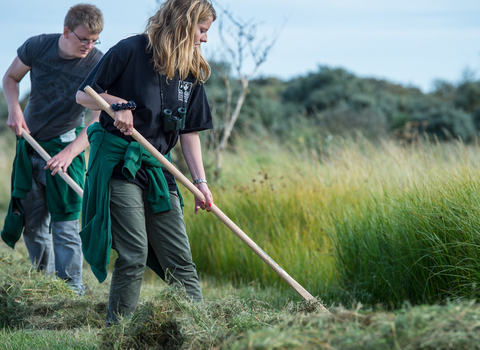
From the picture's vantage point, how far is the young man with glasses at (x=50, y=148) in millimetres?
→ 4027

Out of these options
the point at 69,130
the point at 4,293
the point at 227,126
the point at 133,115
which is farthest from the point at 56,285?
the point at 227,126

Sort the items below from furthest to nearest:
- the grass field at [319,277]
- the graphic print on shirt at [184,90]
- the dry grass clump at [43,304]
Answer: the dry grass clump at [43,304] < the graphic print on shirt at [184,90] < the grass field at [319,277]

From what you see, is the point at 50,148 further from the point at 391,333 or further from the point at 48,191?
the point at 391,333

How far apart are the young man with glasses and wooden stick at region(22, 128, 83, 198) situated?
0.20ft

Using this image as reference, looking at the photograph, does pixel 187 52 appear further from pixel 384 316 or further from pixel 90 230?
pixel 384 316

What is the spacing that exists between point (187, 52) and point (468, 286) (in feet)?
7.72

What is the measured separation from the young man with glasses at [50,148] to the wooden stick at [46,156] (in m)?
0.06

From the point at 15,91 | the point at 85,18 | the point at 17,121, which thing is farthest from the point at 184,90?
the point at 15,91

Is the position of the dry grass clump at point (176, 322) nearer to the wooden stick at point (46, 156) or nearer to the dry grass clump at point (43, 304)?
the dry grass clump at point (43, 304)

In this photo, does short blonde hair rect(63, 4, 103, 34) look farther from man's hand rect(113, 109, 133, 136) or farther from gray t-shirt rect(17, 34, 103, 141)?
man's hand rect(113, 109, 133, 136)

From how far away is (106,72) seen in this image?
284 cm

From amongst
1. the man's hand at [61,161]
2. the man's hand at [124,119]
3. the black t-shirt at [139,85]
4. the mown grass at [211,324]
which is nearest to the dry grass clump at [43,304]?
the mown grass at [211,324]

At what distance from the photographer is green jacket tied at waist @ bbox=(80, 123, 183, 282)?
2.81 metres

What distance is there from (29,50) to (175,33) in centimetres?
190
